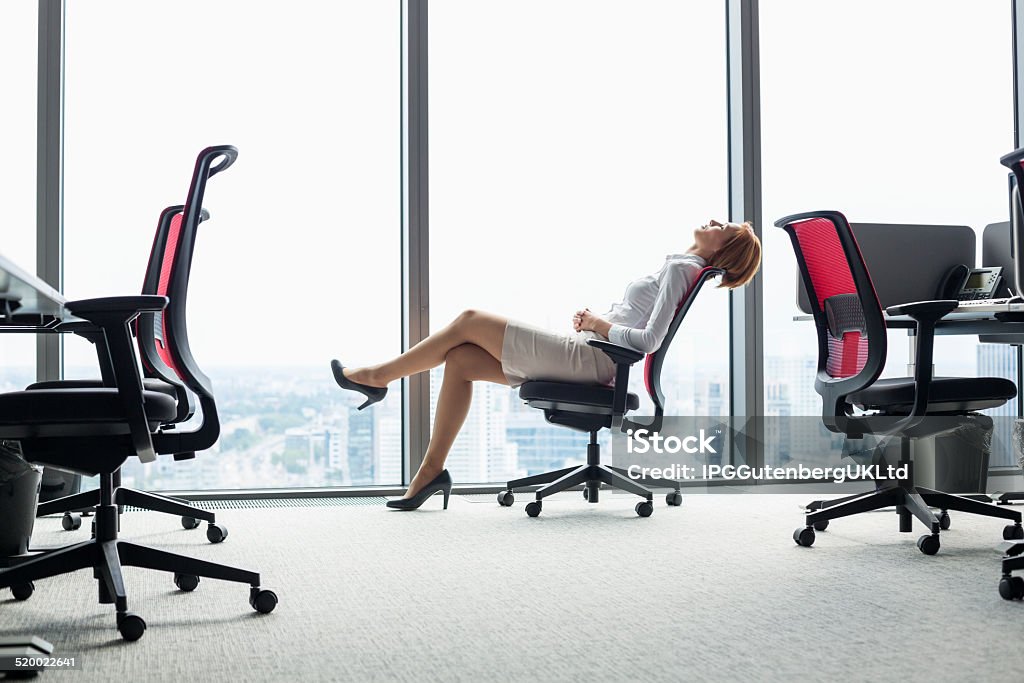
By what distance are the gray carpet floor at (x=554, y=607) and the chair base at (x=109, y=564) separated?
0.07 metres

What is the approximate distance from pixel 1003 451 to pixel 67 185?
164 inches

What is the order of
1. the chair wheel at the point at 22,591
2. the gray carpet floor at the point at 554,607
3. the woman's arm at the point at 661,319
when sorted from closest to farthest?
1. the gray carpet floor at the point at 554,607
2. the chair wheel at the point at 22,591
3. the woman's arm at the point at 661,319

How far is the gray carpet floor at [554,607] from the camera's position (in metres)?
1.60

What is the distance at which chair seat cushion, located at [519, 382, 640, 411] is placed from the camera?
318 cm

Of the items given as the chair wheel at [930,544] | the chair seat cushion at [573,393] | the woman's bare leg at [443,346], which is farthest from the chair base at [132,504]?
the chair wheel at [930,544]

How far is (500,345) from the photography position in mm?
3348

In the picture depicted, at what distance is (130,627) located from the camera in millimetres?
1734

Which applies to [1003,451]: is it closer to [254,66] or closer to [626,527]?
[626,527]

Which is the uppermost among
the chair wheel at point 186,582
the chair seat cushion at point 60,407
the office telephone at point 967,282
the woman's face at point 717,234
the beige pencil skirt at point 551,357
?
the woman's face at point 717,234

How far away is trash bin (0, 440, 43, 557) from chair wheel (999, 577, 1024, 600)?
7.35ft

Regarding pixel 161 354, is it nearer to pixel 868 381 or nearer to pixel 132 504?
pixel 132 504

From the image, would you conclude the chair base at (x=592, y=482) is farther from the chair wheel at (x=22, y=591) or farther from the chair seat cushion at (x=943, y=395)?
the chair wheel at (x=22, y=591)

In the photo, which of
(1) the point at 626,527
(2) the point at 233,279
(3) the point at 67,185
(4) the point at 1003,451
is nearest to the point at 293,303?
(2) the point at 233,279

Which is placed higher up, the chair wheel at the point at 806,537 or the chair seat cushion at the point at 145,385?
the chair seat cushion at the point at 145,385
